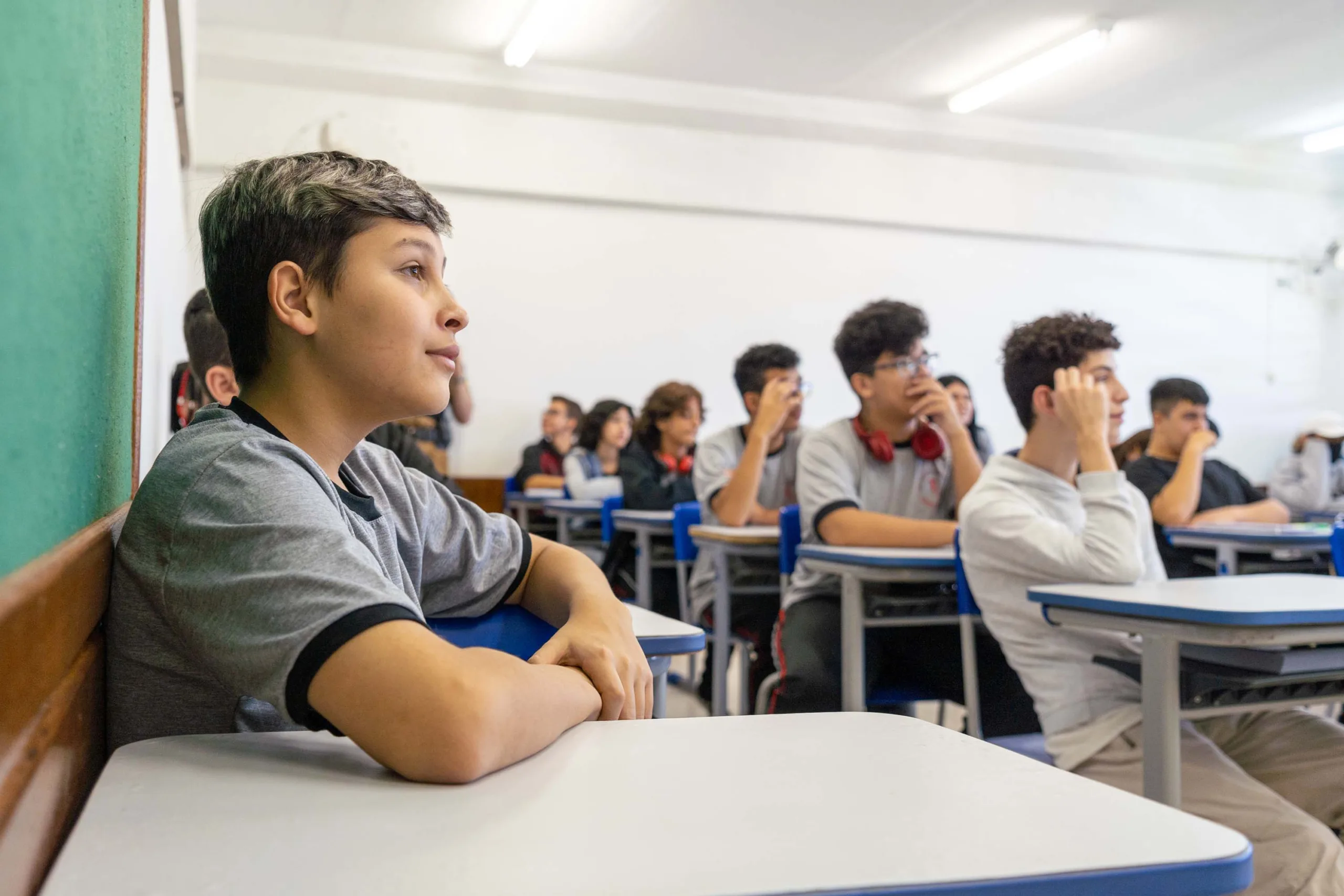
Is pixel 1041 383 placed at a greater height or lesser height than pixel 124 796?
greater

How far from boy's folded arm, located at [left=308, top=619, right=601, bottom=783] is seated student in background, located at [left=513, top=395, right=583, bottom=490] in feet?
19.1

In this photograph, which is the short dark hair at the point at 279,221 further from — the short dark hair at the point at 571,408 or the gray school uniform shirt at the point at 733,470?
the short dark hair at the point at 571,408

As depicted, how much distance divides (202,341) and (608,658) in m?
1.39

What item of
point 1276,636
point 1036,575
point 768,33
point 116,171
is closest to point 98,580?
point 116,171

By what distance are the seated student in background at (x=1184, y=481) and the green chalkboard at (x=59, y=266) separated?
3.92 meters

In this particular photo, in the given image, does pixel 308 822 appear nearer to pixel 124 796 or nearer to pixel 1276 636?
pixel 124 796

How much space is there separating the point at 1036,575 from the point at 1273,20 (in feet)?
18.0

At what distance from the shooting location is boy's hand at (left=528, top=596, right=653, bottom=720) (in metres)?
0.93

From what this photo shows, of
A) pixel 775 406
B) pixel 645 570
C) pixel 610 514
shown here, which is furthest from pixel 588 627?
pixel 610 514

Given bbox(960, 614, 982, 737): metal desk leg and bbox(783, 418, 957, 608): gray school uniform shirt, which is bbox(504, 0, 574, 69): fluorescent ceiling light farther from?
bbox(960, 614, 982, 737): metal desk leg

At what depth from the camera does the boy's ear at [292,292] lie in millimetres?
945

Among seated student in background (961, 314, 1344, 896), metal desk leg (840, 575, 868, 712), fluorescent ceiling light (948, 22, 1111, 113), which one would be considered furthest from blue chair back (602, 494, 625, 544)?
fluorescent ceiling light (948, 22, 1111, 113)

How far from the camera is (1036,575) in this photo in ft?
6.56

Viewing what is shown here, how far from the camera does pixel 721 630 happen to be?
3.22 meters
